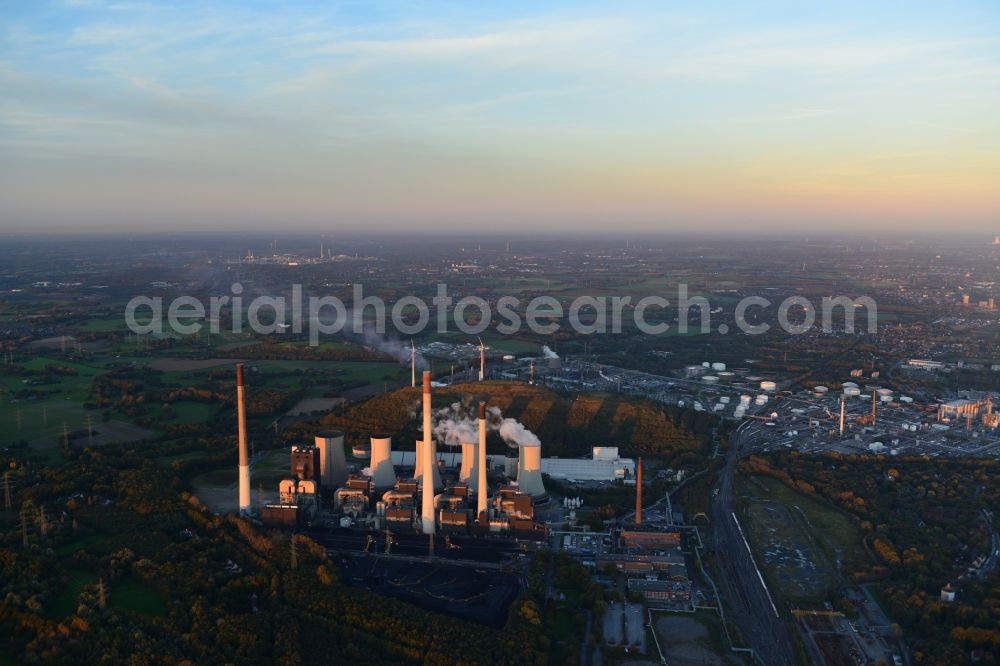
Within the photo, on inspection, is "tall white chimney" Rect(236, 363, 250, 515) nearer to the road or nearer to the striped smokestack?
the striped smokestack

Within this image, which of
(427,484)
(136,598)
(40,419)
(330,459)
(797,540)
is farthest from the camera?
(40,419)

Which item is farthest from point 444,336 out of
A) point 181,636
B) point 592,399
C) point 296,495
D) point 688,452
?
point 181,636

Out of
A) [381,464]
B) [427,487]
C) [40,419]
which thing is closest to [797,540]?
[427,487]

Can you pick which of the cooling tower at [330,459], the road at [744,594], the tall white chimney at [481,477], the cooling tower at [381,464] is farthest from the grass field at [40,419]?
the road at [744,594]

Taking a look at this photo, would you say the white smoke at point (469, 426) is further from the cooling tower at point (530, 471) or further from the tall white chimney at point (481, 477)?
the tall white chimney at point (481, 477)

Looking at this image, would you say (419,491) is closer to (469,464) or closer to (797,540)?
(469,464)

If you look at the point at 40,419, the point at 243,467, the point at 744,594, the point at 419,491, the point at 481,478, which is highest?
the point at 243,467
